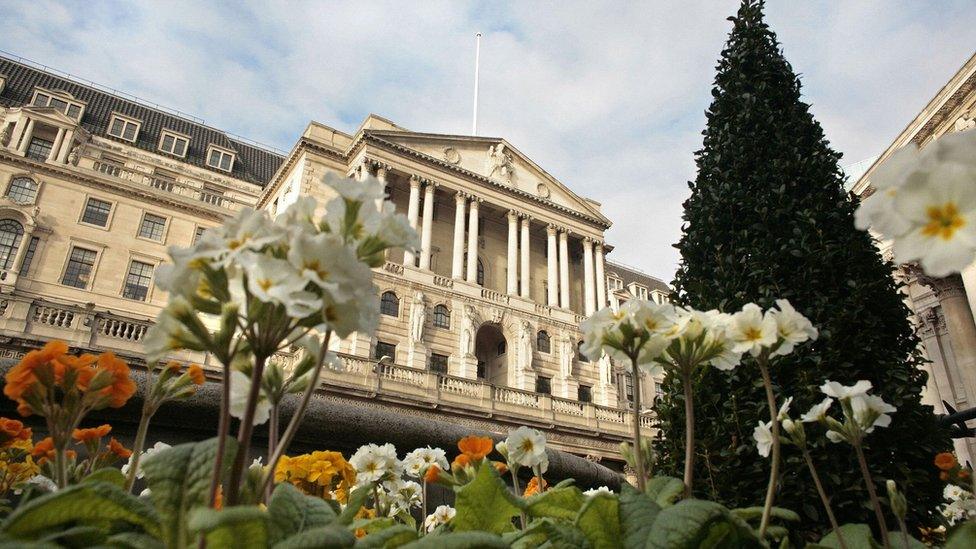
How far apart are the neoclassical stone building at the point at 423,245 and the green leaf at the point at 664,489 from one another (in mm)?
22645

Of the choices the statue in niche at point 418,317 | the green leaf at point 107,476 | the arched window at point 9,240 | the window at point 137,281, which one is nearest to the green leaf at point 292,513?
the green leaf at point 107,476

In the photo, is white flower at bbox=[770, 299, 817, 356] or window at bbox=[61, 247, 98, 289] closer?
white flower at bbox=[770, 299, 817, 356]

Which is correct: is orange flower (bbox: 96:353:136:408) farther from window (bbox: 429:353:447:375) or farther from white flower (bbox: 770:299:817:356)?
window (bbox: 429:353:447:375)

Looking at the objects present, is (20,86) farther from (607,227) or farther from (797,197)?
(797,197)

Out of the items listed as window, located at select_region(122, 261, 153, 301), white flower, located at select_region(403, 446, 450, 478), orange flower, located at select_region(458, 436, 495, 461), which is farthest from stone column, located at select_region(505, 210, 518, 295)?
Answer: orange flower, located at select_region(458, 436, 495, 461)

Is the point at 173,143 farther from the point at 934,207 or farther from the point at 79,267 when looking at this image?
the point at 934,207

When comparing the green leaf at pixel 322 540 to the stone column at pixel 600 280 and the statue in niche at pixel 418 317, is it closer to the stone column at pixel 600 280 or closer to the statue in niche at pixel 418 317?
the statue in niche at pixel 418 317

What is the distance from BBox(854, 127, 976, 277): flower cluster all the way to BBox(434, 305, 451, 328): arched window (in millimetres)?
32216

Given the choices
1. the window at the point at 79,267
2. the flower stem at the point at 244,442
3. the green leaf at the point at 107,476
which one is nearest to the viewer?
the flower stem at the point at 244,442

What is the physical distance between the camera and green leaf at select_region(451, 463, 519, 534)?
180 cm

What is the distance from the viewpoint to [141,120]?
48594 mm

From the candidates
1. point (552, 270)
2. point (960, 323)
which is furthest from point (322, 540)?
point (552, 270)

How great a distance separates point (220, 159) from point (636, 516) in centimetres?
5425

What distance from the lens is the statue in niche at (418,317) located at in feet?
103
